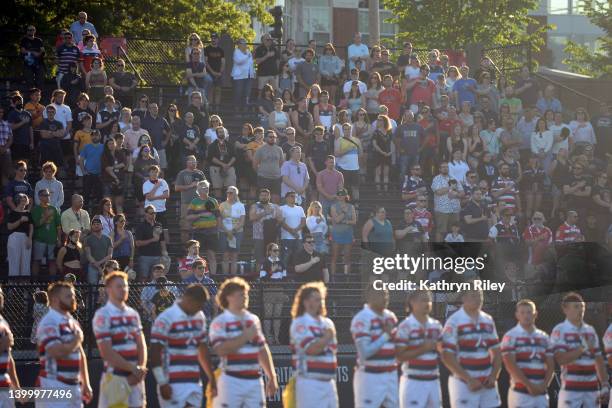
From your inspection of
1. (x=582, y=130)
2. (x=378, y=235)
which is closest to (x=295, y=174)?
(x=378, y=235)

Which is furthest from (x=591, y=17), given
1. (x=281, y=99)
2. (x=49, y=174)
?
(x=49, y=174)

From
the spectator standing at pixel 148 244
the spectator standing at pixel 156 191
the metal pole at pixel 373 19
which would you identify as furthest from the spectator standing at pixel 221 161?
the metal pole at pixel 373 19

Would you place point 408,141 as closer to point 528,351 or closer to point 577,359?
point 577,359

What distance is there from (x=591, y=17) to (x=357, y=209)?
17894 millimetres

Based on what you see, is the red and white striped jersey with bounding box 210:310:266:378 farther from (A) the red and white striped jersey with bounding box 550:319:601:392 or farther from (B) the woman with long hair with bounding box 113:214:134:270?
(B) the woman with long hair with bounding box 113:214:134:270

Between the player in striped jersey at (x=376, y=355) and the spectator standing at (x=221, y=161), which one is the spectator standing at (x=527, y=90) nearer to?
the spectator standing at (x=221, y=161)

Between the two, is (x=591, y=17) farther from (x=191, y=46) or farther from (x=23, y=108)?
(x=23, y=108)

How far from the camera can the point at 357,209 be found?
24719mm

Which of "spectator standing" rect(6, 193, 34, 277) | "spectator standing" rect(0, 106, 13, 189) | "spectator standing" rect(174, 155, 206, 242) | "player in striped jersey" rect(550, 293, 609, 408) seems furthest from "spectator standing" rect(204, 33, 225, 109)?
"player in striped jersey" rect(550, 293, 609, 408)

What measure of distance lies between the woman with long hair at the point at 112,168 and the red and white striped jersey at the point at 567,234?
7952 mm

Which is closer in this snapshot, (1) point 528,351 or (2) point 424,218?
(1) point 528,351

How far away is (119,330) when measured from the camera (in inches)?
573

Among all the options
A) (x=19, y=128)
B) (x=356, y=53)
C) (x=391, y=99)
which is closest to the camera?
(x=19, y=128)

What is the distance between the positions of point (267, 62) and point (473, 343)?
13.3 meters
